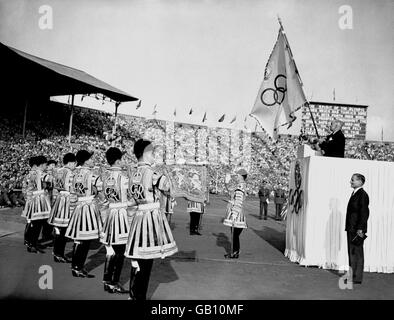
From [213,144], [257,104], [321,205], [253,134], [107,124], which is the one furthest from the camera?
[253,134]

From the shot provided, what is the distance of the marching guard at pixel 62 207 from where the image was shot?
646 centimetres

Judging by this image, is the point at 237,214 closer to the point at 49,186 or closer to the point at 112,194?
the point at 112,194

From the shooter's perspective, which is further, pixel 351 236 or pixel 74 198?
pixel 74 198

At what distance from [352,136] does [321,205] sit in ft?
124

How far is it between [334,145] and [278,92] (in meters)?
2.10

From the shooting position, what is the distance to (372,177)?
22.5 feet

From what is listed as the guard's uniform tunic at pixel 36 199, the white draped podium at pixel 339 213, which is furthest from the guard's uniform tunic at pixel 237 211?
the guard's uniform tunic at pixel 36 199

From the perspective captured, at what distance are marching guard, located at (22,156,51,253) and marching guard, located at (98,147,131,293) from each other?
294 centimetres

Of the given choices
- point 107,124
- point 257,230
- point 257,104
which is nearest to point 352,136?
point 107,124

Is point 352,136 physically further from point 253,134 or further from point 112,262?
point 112,262

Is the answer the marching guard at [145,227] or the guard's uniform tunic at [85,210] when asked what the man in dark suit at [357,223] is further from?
the guard's uniform tunic at [85,210]

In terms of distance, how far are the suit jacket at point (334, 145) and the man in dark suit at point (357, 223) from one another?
4.24ft

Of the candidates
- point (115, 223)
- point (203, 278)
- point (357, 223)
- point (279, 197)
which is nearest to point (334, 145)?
point (357, 223)

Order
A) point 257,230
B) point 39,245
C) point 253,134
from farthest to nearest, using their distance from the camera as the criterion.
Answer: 1. point 253,134
2. point 257,230
3. point 39,245
